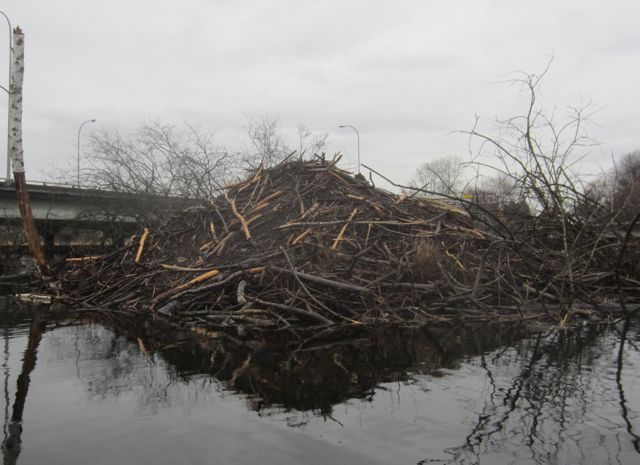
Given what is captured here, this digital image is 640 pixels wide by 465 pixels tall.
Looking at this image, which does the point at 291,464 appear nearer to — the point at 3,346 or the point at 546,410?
the point at 546,410

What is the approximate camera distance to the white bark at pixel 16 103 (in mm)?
12594

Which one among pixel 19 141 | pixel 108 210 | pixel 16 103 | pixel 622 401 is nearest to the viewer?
pixel 622 401

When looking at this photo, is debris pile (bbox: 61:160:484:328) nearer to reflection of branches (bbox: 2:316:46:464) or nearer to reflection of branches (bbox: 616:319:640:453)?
reflection of branches (bbox: 2:316:46:464)

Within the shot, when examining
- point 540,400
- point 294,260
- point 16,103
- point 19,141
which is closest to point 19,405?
point 540,400

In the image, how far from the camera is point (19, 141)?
1263cm

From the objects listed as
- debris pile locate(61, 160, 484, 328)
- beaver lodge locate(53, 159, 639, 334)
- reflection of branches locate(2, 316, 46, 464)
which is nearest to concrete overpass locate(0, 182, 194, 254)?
debris pile locate(61, 160, 484, 328)

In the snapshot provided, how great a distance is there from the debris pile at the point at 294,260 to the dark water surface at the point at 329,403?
5.47 feet

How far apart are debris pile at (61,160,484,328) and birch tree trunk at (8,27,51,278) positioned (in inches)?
36.7

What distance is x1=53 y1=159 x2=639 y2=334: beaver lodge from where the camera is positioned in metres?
7.64

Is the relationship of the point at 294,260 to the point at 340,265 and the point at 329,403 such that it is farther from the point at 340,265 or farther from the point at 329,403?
the point at 329,403

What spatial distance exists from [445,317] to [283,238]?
336 cm

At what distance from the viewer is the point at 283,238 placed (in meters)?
9.60

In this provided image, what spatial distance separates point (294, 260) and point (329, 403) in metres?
4.77

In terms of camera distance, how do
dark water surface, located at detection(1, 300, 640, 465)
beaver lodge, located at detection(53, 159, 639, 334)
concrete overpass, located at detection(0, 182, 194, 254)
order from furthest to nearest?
concrete overpass, located at detection(0, 182, 194, 254) < beaver lodge, located at detection(53, 159, 639, 334) < dark water surface, located at detection(1, 300, 640, 465)
